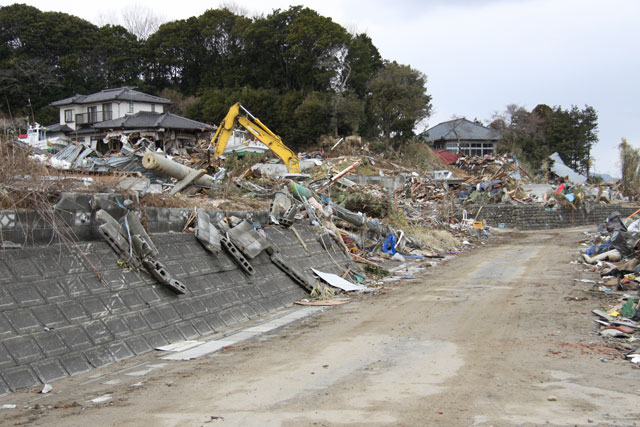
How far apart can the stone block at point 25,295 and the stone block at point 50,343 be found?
433mm

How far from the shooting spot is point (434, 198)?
36.4 metres

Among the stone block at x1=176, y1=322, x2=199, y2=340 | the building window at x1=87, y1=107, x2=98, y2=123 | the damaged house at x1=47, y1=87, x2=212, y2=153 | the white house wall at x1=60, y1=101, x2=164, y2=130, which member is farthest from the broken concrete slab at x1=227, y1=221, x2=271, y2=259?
the building window at x1=87, y1=107, x2=98, y2=123

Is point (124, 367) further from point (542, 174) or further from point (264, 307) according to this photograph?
point (542, 174)

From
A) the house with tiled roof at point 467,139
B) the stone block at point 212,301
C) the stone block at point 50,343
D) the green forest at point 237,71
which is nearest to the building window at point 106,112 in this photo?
the green forest at point 237,71

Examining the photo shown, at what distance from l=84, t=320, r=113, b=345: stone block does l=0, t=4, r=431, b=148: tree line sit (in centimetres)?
3610

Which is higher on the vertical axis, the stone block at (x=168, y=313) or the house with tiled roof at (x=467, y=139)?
the house with tiled roof at (x=467, y=139)

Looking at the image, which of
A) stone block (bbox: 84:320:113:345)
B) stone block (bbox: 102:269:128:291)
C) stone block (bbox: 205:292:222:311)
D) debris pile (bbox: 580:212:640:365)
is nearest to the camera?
stone block (bbox: 84:320:113:345)

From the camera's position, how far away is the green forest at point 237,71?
42.9 meters

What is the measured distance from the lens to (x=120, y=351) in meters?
7.03

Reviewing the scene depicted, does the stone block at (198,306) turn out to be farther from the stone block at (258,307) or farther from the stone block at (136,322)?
the stone block at (258,307)

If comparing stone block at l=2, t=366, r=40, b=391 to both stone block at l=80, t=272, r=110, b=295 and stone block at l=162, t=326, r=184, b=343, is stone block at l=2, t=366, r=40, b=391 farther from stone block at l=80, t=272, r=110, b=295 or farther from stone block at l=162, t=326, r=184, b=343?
stone block at l=162, t=326, r=184, b=343

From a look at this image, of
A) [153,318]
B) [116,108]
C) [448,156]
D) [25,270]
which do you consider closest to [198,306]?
[153,318]

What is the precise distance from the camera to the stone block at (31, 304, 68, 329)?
647 centimetres

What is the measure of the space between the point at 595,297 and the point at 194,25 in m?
46.4
